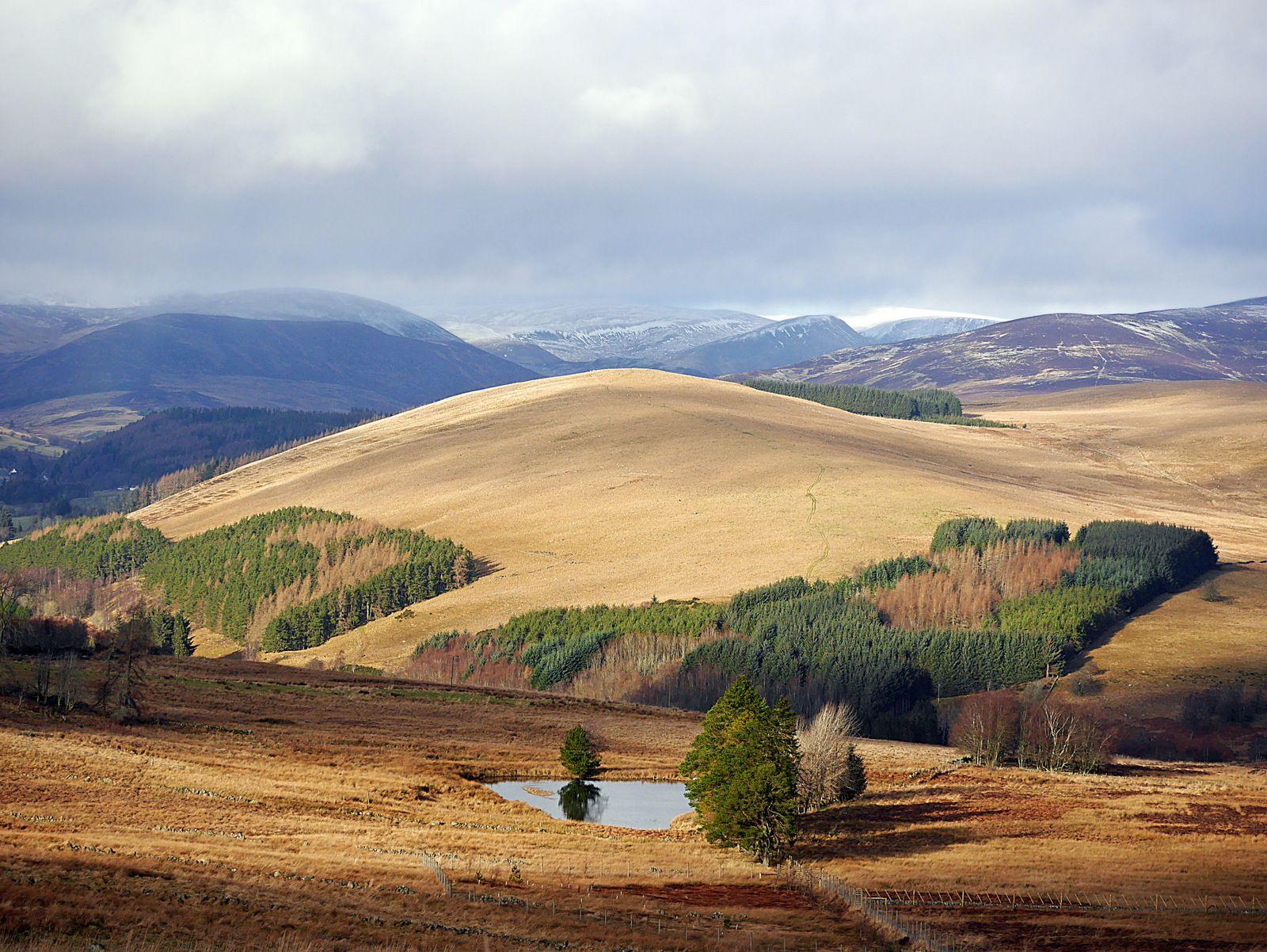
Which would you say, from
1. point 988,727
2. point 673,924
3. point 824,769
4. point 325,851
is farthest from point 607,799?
point 988,727

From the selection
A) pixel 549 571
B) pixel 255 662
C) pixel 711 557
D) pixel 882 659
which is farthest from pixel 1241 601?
pixel 255 662

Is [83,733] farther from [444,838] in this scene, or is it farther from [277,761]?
[444,838]

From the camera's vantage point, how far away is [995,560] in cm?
13950

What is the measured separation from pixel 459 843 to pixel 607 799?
23474 millimetres

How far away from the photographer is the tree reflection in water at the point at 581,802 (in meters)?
66.7

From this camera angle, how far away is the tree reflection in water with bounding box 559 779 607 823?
66688mm

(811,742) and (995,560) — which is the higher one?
(995,560)

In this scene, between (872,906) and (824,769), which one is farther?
(824,769)

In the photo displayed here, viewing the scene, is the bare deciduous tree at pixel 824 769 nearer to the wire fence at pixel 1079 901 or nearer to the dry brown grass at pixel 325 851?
the dry brown grass at pixel 325 851

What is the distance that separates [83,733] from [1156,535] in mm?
130772

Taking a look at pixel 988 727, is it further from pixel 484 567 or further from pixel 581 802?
pixel 484 567

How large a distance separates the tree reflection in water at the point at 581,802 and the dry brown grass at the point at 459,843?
4.41 metres

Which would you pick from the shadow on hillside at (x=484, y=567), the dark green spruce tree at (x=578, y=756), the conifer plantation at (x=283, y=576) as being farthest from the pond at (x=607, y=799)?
the conifer plantation at (x=283, y=576)

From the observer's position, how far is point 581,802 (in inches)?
2763
